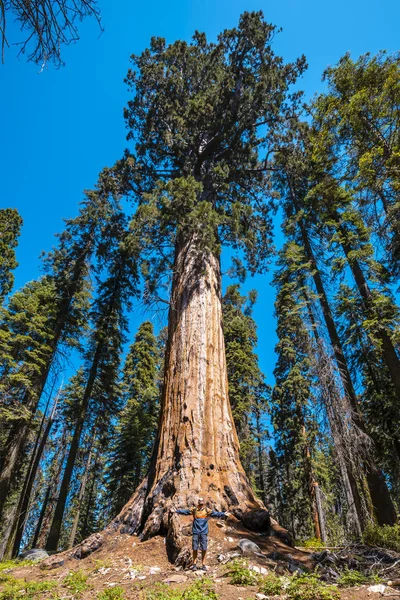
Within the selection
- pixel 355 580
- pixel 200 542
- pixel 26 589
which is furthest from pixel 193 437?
pixel 355 580

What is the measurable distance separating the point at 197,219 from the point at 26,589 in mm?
7177

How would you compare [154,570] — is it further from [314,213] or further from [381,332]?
[314,213]

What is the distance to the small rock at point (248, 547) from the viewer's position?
4.22 metres

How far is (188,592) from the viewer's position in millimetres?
3248

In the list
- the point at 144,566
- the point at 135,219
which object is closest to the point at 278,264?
the point at 135,219

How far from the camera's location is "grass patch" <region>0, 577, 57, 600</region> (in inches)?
144

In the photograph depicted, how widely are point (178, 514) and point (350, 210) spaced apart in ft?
35.2

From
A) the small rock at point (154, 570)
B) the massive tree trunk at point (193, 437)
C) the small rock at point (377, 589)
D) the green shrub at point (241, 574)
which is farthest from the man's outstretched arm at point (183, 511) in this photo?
the small rock at point (377, 589)

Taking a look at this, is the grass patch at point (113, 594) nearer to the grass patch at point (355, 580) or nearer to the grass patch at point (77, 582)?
the grass patch at point (77, 582)

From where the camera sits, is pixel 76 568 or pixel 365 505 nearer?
pixel 76 568

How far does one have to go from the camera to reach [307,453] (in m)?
15.2

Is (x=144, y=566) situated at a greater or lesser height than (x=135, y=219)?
lesser

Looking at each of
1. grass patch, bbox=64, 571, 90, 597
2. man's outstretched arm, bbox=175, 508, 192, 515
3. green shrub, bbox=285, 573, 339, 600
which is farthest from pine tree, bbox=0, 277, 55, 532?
green shrub, bbox=285, 573, 339, 600

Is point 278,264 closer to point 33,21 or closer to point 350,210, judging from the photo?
point 350,210
